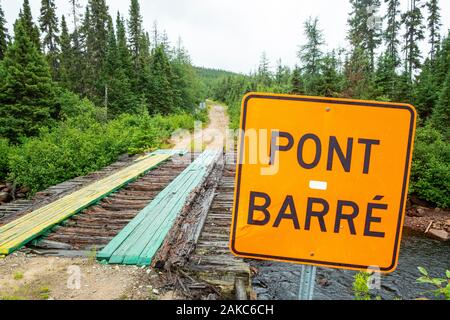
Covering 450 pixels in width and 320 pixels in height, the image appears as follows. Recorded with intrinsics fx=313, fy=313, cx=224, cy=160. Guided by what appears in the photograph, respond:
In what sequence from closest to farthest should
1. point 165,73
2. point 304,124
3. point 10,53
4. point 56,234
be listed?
point 304,124 < point 56,234 < point 10,53 < point 165,73

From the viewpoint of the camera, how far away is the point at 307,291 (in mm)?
1689

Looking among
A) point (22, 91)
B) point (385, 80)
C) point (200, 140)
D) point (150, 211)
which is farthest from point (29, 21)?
point (150, 211)

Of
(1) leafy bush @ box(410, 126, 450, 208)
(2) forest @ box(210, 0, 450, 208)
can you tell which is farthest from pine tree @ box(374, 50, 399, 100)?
(1) leafy bush @ box(410, 126, 450, 208)

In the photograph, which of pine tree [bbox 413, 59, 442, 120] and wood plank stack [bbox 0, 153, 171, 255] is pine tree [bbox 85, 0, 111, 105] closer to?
wood plank stack [bbox 0, 153, 171, 255]

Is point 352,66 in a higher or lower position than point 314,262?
higher

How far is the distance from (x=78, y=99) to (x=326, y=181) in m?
35.1

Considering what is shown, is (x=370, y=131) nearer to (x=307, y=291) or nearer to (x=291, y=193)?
(x=291, y=193)

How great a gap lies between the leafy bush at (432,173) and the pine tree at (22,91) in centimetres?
2681

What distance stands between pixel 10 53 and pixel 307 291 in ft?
108

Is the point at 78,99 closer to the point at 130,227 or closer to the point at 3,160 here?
the point at 3,160

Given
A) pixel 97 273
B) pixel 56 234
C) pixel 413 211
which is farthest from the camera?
pixel 413 211

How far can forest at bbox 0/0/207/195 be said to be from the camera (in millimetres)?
14383

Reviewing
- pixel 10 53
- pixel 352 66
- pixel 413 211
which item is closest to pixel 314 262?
pixel 413 211

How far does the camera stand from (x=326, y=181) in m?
1.80
